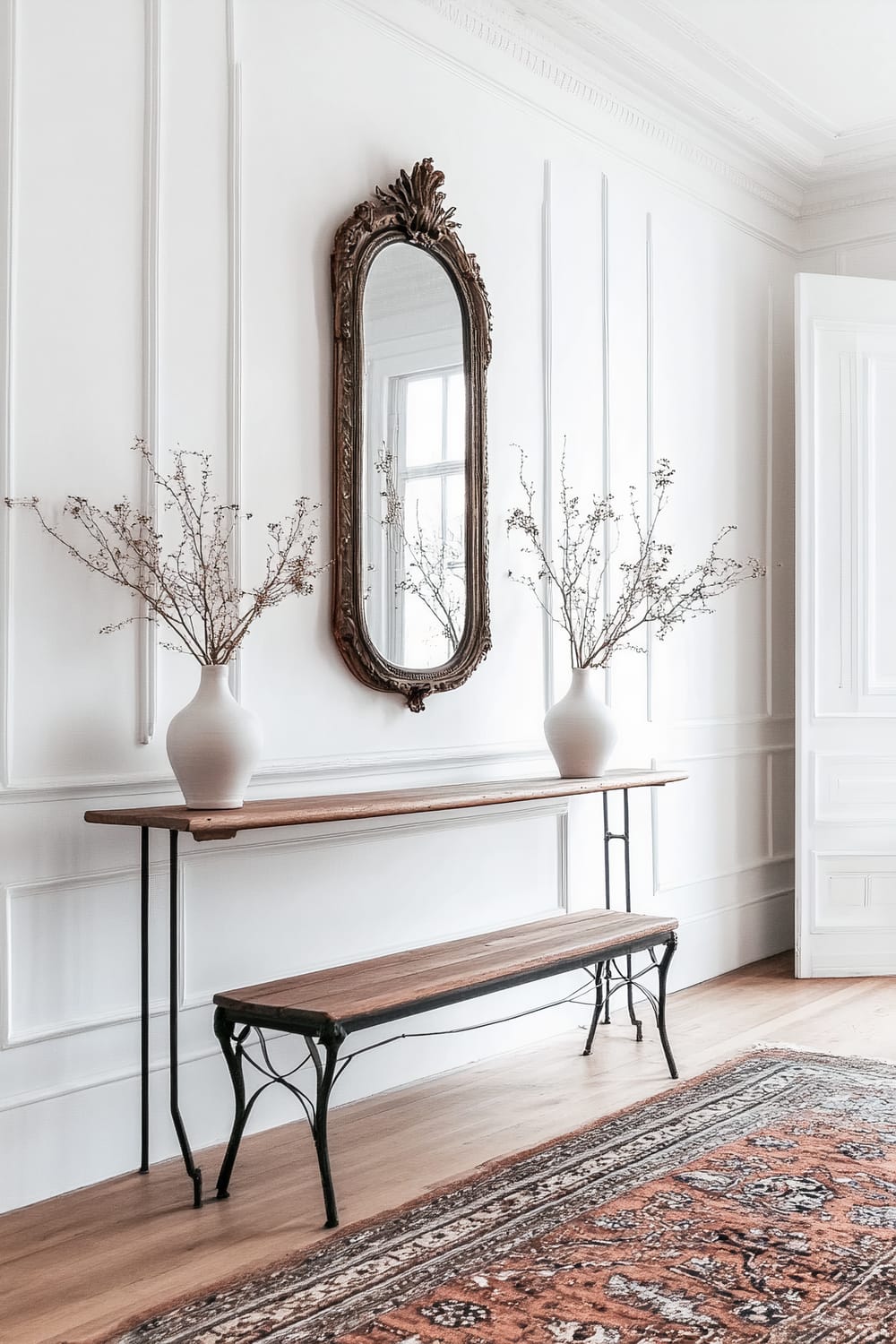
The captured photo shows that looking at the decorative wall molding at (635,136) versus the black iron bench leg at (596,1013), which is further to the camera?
the black iron bench leg at (596,1013)

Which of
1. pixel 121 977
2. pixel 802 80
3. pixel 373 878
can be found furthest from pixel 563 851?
pixel 802 80

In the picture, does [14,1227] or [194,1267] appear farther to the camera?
[14,1227]

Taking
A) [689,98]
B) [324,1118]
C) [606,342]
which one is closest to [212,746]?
[324,1118]

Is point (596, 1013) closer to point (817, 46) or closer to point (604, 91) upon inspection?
point (604, 91)

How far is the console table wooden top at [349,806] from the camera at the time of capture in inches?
105

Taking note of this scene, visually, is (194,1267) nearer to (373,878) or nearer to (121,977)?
(121,977)

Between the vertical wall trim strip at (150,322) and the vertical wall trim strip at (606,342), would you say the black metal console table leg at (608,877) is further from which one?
the vertical wall trim strip at (150,322)

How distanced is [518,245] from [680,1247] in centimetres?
306

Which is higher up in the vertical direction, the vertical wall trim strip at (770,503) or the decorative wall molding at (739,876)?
the vertical wall trim strip at (770,503)

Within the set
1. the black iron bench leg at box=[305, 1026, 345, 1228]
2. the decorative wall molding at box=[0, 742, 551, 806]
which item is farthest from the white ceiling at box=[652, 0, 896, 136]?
the black iron bench leg at box=[305, 1026, 345, 1228]

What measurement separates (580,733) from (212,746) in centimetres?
141

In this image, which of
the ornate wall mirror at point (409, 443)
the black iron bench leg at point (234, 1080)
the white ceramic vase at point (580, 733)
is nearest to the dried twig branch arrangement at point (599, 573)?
the white ceramic vase at point (580, 733)

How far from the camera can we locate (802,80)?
4.82 meters

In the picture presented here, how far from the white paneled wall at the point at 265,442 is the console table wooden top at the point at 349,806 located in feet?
0.47
